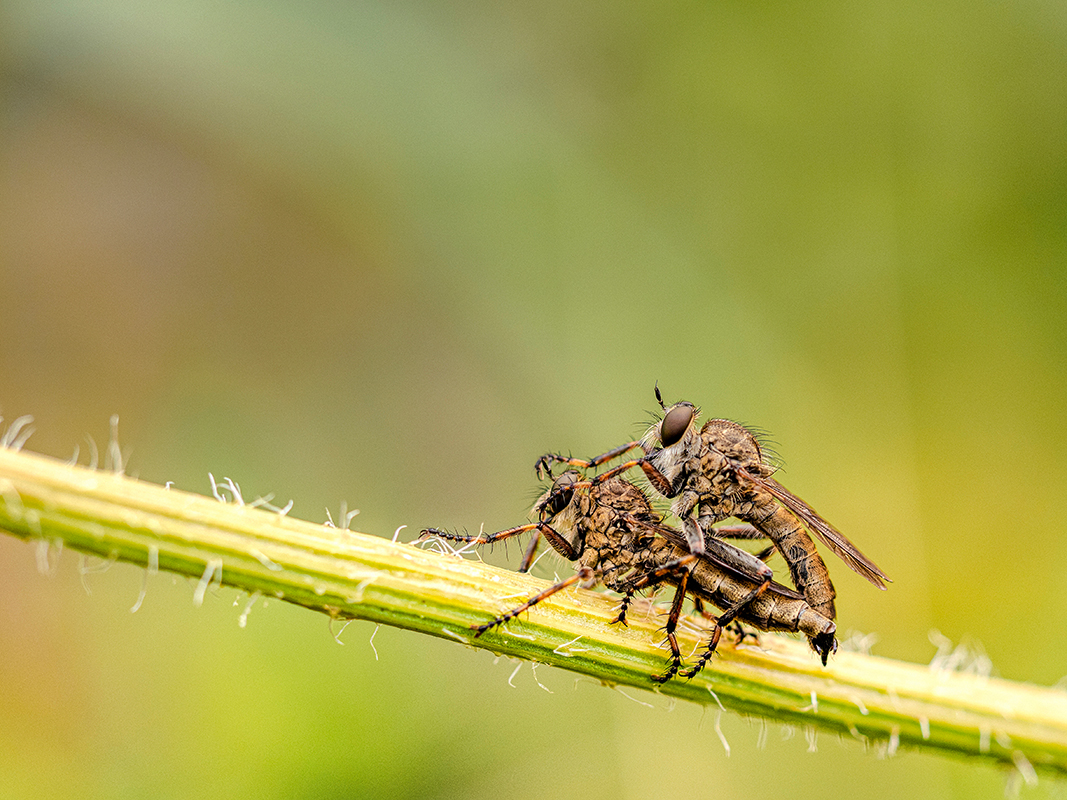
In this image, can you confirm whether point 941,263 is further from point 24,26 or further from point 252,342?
point 24,26

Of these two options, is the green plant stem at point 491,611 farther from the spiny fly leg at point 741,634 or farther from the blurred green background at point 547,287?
the blurred green background at point 547,287

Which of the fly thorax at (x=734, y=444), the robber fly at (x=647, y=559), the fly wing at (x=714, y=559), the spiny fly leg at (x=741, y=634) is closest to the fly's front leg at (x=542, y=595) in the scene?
the robber fly at (x=647, y=559)

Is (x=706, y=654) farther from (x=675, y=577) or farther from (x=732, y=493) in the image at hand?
(x=732, y=493)

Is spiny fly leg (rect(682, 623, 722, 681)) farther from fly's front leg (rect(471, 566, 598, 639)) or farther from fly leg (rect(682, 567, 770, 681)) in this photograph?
fly's front leg (rect(471, 566, 598, 639))

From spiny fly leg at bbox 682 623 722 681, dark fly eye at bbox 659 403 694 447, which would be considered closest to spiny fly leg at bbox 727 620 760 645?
spiny fly leg at bbox 682 623 722 681

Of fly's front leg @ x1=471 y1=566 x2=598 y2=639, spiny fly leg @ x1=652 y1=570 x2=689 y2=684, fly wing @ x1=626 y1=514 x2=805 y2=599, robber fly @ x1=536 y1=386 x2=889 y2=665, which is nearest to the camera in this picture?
fly's front leg @ x1=471 y1=566 x2=598 y2=639

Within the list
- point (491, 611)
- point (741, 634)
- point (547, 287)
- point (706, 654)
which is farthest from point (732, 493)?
point (547, 287)

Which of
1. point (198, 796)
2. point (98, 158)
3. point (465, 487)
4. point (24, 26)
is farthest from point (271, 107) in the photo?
point (198, 796)
